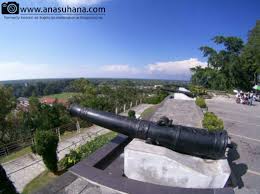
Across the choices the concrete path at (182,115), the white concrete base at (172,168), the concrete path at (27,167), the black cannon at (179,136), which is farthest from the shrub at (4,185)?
the concrete path at (182,115)

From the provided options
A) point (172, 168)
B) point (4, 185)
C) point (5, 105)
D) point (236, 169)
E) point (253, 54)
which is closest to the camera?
point (172, 168)

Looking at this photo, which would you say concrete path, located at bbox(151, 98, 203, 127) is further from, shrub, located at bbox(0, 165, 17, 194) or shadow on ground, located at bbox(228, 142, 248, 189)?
shrub, located at bbox(0, 165, 17, 194)

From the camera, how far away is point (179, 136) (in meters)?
3.76

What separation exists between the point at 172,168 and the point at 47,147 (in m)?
4.98

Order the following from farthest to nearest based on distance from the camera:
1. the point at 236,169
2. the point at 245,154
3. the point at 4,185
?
the point at 245,154, the point at 236,169, the point at 4,185

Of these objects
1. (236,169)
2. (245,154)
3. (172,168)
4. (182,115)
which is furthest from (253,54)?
(172,168)

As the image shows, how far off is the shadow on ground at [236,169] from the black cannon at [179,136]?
1767 mm

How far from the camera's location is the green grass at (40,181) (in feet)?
21.5

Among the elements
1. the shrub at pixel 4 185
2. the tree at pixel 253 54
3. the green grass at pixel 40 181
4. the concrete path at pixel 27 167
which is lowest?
the concrete path at pixel 27 167

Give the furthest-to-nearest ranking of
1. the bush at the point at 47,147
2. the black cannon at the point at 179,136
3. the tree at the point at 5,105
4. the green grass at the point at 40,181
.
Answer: the tree at the point at 5,105
the bush at the point at 47,147
the green grass at the point at 40,181
the black cannon at the point at 179,136

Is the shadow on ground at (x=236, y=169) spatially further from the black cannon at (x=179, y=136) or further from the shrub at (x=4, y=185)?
the shrub at (x=4, y=185)

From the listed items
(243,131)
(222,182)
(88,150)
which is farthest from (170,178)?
(243,131)

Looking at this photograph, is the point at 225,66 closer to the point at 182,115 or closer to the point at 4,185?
the point at 182,115

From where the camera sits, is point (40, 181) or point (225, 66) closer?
point (40, 181)
